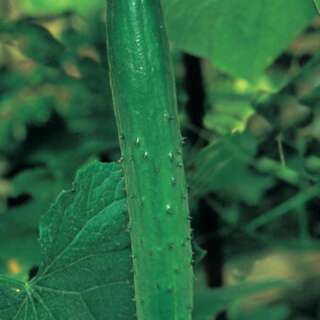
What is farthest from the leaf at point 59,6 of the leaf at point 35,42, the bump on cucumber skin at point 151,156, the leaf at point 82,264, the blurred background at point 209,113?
the bump on cucumber skin at point 151,156

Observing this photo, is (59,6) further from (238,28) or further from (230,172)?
(238,28)

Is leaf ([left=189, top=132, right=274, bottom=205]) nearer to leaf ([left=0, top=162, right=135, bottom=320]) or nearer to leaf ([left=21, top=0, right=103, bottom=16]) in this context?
leaf ([left=0, top=162, right=135, bottom=320])

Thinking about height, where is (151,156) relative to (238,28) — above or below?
below

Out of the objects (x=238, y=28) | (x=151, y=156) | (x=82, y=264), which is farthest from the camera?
(x=238, y=28)

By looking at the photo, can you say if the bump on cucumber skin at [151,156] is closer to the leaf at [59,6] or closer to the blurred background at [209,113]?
the blurred background at [209,113]

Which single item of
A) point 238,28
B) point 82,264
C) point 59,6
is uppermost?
point 59,6

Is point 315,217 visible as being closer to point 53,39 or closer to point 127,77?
point 53,39

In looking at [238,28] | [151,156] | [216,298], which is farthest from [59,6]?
[151,156]
